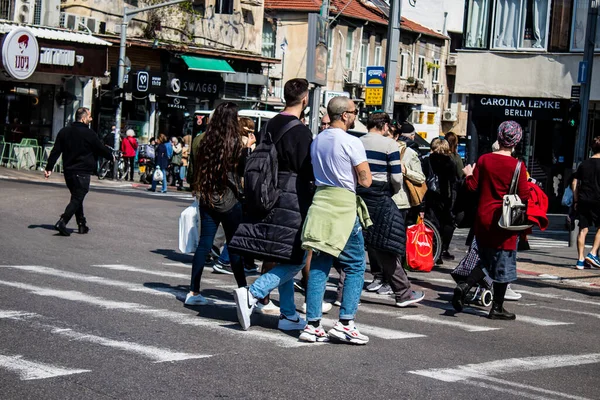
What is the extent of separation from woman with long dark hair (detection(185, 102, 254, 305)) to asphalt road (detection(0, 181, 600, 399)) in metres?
0.48

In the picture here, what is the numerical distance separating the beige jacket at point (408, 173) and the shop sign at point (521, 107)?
66.0 ft

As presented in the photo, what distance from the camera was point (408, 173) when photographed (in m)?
11.4

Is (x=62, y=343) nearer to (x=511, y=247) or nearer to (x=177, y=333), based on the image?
(x=177, y=333)

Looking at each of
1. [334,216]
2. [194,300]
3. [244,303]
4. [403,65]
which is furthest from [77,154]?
[403,65]

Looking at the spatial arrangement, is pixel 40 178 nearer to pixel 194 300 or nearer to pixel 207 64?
pixel 207 64

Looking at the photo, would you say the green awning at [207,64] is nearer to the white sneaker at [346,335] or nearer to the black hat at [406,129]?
the black hat at [406,129]

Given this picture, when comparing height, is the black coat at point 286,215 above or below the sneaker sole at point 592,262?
above

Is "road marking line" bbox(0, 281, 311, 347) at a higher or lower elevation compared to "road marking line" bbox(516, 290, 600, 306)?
higher

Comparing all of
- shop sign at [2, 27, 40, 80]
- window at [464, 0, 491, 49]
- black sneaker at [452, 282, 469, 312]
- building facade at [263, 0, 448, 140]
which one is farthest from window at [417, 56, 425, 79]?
black sneaker at [452, 282, 469, 312]

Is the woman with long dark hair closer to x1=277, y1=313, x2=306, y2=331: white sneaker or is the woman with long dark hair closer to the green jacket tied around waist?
x1=277, y1=313, x2=306, y2=331: white sneaker

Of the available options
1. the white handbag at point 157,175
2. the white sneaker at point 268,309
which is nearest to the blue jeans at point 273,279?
the white sneaker at point 268,309

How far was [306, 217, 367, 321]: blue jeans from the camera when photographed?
7957mm

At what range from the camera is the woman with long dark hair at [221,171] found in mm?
9148

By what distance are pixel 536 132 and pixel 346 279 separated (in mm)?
25017
